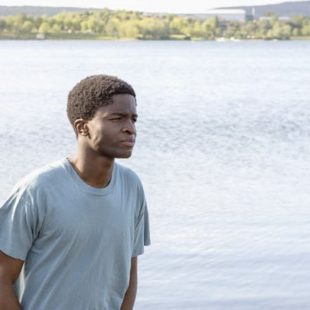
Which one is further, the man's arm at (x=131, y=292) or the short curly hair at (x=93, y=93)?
the man's arm at (x=131, y=292)

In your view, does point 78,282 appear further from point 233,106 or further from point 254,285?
point 233,106

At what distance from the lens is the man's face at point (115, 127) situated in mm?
3469

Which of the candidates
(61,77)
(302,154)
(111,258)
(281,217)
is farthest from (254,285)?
(61,77)

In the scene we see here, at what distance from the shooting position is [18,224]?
3438mm

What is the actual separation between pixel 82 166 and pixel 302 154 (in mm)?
20589

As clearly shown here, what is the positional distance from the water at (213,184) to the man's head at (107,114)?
6.36 m

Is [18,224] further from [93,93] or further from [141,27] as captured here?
[141,27]

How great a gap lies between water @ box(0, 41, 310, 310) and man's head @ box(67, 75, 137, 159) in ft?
20.9

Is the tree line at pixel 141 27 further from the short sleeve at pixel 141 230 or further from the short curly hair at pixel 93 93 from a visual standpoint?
the short curly hair at pixel 93 93

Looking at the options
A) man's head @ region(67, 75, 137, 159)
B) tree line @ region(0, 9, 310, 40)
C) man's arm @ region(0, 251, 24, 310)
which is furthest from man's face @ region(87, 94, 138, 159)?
tree line @ region(0, 9, 310, 40)

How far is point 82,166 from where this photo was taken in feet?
11.5

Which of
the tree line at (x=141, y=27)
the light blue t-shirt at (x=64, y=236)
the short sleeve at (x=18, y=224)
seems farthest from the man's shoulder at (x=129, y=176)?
the tree line at (x=141, y=27)

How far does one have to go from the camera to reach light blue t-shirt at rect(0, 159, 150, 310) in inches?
135

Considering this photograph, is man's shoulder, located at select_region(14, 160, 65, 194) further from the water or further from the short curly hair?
the water
